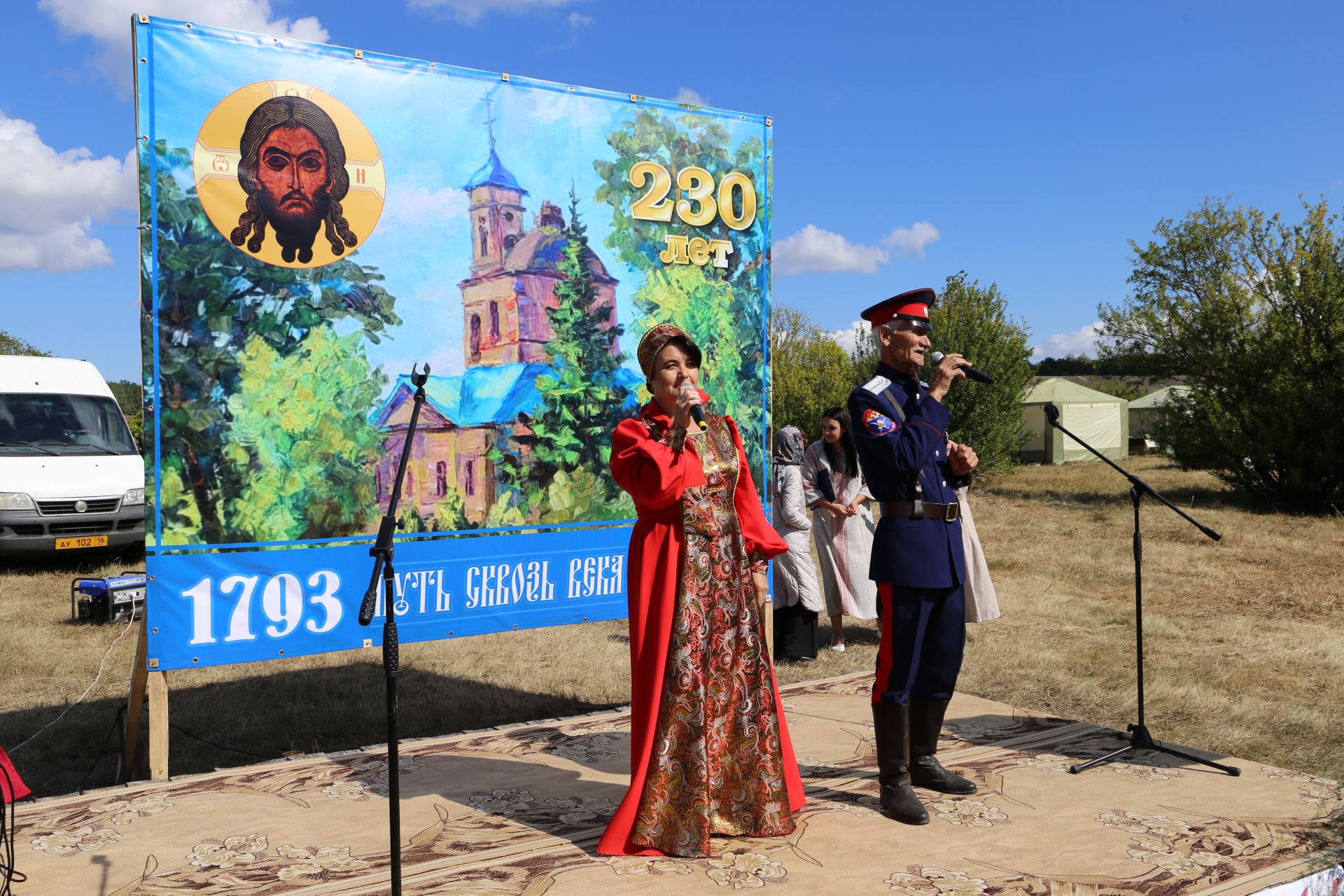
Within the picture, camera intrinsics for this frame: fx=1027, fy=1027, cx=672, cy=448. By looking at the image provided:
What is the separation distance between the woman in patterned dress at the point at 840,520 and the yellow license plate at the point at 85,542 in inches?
317

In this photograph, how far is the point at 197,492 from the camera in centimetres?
480

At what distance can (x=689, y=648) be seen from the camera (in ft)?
12.4

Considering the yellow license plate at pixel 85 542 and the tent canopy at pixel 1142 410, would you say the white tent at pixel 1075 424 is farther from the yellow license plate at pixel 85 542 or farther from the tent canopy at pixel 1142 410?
the yellow license plate at pixel 85 542

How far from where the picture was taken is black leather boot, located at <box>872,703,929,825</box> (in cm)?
412

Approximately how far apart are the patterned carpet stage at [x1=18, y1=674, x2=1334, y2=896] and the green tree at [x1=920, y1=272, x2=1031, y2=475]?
804 inches

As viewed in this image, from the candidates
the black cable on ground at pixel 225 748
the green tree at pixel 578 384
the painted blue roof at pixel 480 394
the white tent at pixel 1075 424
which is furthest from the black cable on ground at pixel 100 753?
the white tent at pixel 1075 424

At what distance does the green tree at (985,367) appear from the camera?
24.9m

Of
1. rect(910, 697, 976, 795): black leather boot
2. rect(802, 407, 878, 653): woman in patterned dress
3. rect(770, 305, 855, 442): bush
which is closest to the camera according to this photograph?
rect(910, 697, 976, 795): black leather boot

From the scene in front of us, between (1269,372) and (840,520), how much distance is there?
13.7 m

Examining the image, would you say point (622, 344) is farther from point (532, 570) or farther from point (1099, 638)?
point (1099, 638)

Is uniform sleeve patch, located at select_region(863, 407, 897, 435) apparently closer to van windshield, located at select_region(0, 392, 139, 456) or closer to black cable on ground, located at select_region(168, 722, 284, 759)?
black cable on ground, located at select_region(168, 722, 284, 759)

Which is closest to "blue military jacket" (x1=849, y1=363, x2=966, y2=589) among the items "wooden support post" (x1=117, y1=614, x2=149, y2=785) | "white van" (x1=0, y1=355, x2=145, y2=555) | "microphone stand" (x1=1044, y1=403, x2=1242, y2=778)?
"microphone stand" (x1=1044, y1=403, x2=1242, y2=778)

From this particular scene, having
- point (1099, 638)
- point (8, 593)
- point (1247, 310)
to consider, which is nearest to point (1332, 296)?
point (1247, 310)

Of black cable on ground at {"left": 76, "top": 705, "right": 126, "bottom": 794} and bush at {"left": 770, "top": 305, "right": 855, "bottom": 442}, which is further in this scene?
bush at {"left": 770, "top": 305, "right": 855, "bottom": 442}
